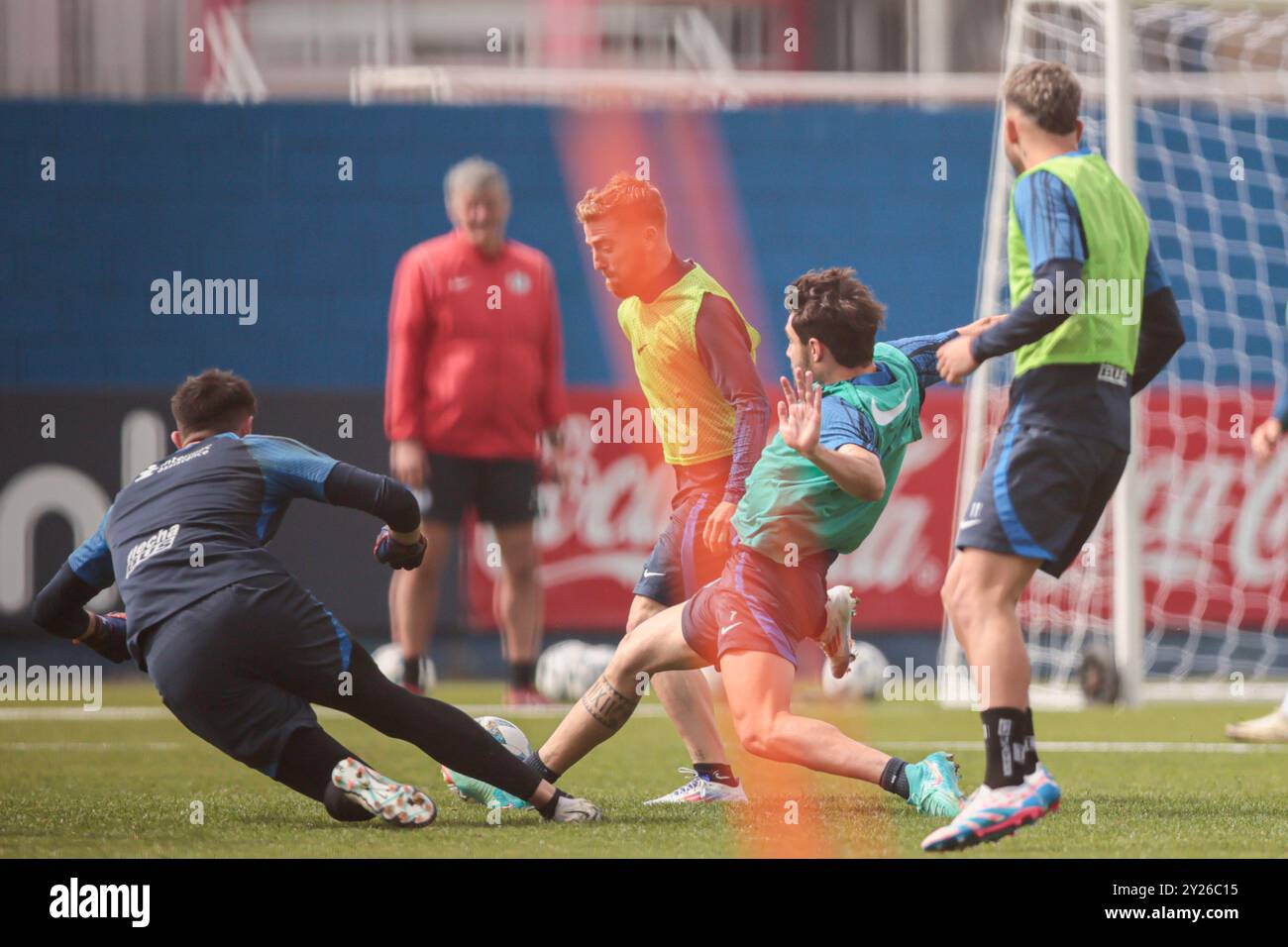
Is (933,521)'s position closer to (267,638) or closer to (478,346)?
(478,346)

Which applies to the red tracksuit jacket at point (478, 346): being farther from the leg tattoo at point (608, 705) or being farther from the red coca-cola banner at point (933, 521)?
the leg tattoo at point (608, 705)

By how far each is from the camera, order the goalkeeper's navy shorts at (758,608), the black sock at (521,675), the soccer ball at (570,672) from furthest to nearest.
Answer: the soccer ball at (570,672) < the black sock at (521,675) < the goalkeeper's navy shorts at (758,608)

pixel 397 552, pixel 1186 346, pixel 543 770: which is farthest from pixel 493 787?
pixel 1186 346

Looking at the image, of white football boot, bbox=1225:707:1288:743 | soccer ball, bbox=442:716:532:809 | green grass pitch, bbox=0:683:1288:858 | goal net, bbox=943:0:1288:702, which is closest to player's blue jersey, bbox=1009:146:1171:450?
green grass pitch, bbox=0:683:1288:858

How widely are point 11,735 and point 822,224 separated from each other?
6159mm

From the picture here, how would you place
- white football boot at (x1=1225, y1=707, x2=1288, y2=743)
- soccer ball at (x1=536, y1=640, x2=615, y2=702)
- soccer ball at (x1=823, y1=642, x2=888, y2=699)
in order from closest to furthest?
1. white football boot at (x1=1225, y1=707, x2=1288, y2=743)
2. soccer ball at (x1=536, y1=640, x2=615, y2=702)
3. soccer ball at (x1=823, y1=642, x2=888, y2=699)

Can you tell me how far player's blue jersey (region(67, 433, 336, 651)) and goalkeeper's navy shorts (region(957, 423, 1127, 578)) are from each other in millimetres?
1600

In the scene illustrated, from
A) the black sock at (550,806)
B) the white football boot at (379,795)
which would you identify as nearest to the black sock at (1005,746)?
the black sock at (550,806)

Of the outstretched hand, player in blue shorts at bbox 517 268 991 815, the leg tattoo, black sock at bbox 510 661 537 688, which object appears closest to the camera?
the outstretched hand

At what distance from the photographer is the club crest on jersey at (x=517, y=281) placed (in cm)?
871

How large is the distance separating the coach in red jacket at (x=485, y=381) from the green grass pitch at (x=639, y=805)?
0.74 metres

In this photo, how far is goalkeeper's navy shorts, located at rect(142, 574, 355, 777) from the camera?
4.62 m

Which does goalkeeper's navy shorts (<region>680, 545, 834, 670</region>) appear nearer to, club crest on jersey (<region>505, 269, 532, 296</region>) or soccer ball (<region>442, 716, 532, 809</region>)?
soccer ball (<region>442, 716, 532, 809</region>)

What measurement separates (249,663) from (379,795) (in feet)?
1.52
